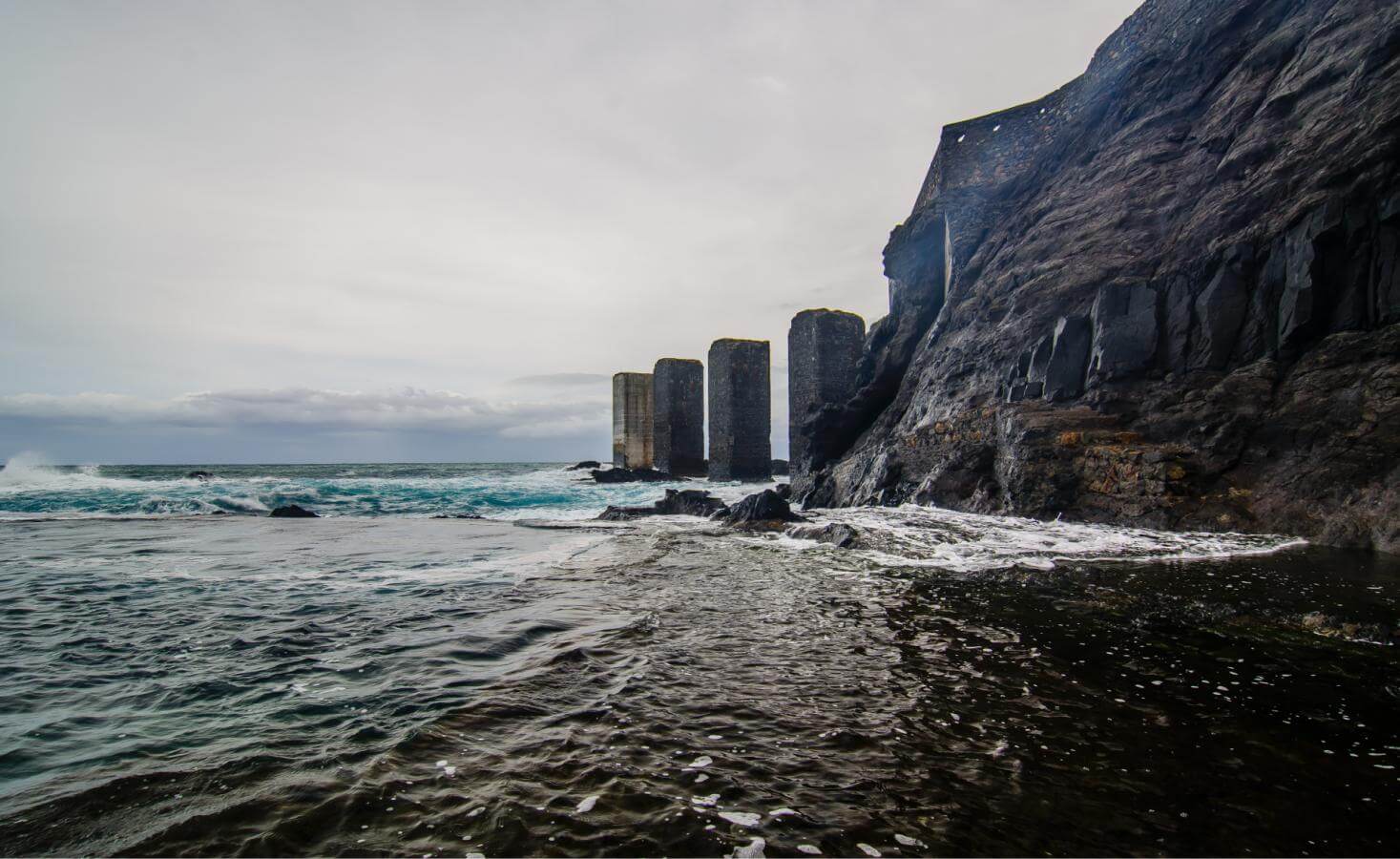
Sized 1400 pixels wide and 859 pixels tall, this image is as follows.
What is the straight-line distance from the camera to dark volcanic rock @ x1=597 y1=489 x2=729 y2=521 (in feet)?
47.4

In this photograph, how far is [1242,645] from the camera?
3.47 m

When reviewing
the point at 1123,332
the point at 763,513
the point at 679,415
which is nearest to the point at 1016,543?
the point at 1123,332

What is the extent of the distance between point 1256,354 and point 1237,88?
546 centimetres

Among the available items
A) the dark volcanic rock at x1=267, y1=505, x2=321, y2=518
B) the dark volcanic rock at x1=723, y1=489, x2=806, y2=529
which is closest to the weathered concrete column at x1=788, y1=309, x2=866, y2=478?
the dark volcanic rock at x1=723, y1=489, x2=806, y2=529

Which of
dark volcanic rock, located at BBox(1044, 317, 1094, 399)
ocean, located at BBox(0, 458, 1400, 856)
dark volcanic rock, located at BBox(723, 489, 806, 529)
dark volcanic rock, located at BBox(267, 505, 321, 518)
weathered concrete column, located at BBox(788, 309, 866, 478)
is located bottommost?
dark volcanic rock, located at BBox(267, 505, 321, 518)

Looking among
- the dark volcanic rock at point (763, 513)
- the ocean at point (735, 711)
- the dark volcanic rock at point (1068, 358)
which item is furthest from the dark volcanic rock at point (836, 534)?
the dark volcanic rock at point (1068, 358)

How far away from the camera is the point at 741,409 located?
96.0 ft

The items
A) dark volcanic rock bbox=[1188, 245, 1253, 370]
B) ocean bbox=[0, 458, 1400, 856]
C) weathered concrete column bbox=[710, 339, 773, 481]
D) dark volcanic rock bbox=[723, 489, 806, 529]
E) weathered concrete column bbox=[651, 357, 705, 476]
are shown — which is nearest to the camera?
ocean bbox=[0, 458, 1400, 856]

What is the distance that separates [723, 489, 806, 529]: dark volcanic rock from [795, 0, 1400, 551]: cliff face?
2.37 metres

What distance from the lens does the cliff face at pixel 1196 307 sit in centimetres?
658

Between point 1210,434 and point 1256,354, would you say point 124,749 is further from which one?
point 1256,354

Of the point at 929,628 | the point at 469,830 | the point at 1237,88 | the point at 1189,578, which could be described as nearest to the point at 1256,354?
the point at 1189,578

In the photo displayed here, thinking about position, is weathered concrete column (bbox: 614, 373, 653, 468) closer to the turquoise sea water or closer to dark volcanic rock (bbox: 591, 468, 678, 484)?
dark volcanic rock (bbox: 591, 468, 678, 484)

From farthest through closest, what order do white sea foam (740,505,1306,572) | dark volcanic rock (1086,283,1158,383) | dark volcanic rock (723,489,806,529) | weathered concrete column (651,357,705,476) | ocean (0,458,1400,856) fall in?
1. weathered concrete column (651,357,705,476)
2. dark volcanic rock (723,489,806,529)
3. dark volcanic rock (1086,283,1158,383)
4. white sea foam (740,505,1306,572)
5. ocean (0,458,1400,856)
